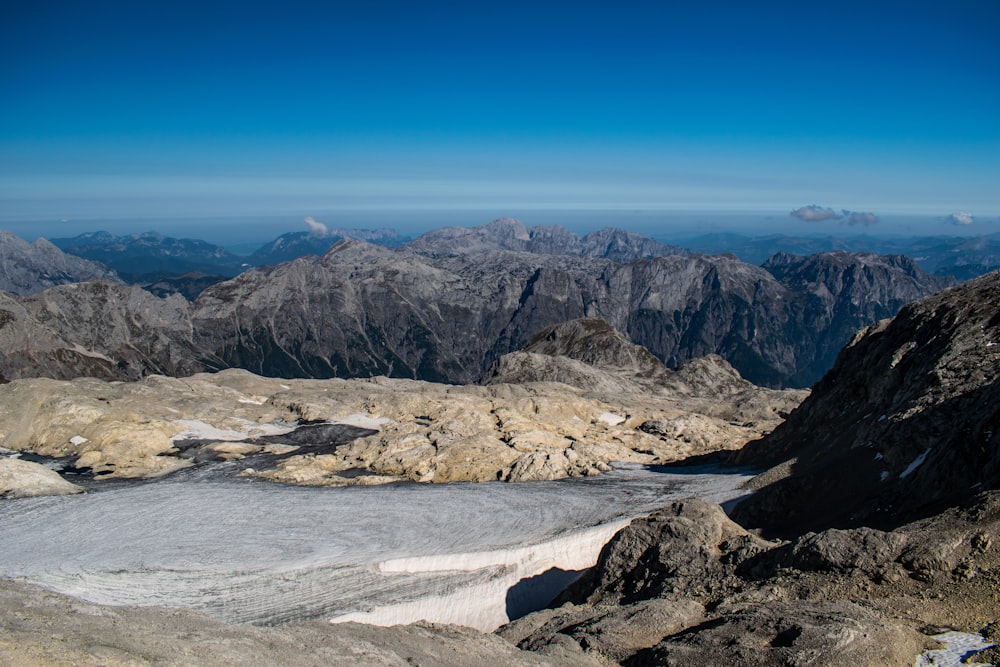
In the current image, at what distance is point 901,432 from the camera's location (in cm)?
3456

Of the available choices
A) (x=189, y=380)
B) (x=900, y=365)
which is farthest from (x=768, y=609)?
(x=189, y=380)

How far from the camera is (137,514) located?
148 feet

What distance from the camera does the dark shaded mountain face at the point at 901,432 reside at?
27.2 metres

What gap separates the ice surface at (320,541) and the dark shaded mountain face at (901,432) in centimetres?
846

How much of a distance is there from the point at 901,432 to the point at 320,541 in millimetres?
37518

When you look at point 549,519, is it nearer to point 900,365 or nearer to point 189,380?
point 900,365

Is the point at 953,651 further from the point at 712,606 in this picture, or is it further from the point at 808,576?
the point at 712,606

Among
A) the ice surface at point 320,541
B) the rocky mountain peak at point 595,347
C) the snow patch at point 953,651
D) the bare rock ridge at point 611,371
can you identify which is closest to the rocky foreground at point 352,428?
the ice surface at point 320,541

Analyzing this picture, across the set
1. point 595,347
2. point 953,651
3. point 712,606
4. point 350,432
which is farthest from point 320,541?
point 595,347

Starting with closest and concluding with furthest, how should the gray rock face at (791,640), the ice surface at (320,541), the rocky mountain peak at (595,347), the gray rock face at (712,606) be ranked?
the gray rock face at (791,640)
the gray rock face at (712,606)
the ice surface at (320,541)
the rocky mountain peak at (595,347)

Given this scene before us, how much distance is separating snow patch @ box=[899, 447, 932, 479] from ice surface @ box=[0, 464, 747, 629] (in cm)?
1557

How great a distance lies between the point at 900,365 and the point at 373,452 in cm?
4840

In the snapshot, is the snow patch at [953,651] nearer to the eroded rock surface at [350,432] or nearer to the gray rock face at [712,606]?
the gray rock face at [712,606]

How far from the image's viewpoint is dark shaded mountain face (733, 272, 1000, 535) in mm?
27219
